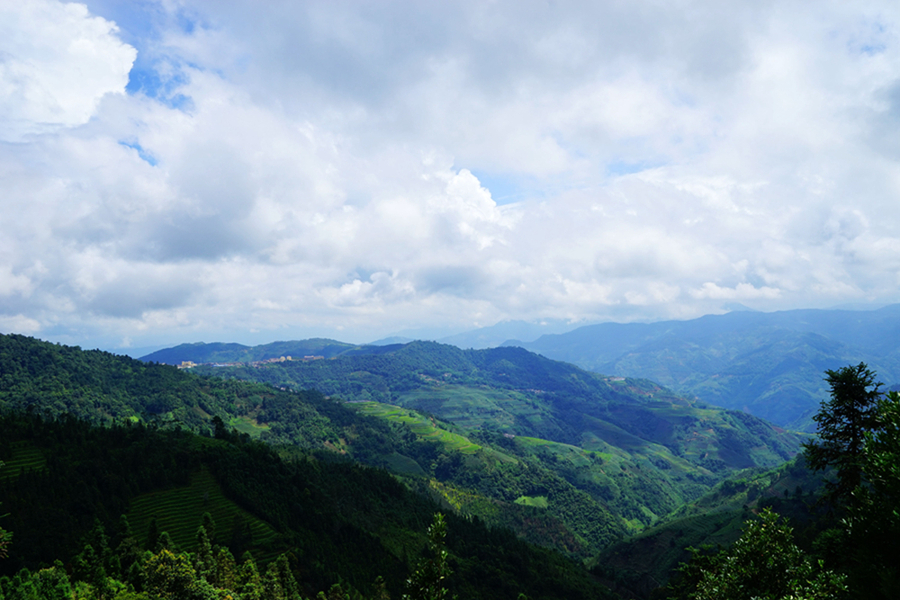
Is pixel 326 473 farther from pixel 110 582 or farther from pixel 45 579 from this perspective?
pixel 45 579

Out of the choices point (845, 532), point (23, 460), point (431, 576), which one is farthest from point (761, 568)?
point (23, 460)

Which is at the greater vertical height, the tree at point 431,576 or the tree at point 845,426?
the tree at point 845,426

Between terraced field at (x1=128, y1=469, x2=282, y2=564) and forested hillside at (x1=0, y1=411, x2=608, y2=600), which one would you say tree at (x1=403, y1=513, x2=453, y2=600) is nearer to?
forested hillside at (x1=0, y1=411, x2=608, y2=600)

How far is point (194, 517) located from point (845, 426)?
139962mm

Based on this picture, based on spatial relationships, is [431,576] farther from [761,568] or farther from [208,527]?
[208,527]

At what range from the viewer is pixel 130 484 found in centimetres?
12269

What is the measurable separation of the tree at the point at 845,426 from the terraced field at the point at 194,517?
121 meters

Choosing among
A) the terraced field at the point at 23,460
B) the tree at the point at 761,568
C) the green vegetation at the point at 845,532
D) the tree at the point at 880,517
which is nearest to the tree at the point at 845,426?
the green vegetation at the point at 845,532

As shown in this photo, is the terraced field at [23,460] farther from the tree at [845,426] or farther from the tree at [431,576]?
the tree at [845,426]

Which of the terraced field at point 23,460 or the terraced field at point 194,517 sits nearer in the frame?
the terraced field at point 194,517

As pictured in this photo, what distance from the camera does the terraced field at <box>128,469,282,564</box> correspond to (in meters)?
113

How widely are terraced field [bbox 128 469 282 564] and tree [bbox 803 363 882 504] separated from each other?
121m

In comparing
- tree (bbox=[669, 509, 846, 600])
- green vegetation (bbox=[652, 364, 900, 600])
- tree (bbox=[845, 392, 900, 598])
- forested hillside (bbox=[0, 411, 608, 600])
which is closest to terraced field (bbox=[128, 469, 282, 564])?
forested hillside (bbox=[0, 411, 608, 600])

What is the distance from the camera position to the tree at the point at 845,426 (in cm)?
3338
